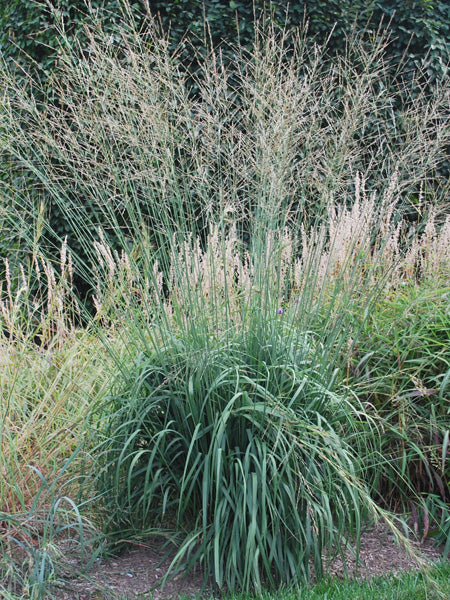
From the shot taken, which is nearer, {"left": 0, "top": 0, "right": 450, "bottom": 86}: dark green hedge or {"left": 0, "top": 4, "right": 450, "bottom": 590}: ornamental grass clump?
{"left": 0, "top": 4, "right": 450, "bottom": 590}: ornamental grass clump

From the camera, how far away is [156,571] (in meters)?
3.09

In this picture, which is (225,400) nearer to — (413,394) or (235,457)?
(235,457)

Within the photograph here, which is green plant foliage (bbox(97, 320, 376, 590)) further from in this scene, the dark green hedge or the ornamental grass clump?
the dark green hedge

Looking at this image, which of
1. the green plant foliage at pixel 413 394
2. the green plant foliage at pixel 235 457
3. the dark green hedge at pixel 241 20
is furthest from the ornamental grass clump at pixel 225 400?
the dark green hedge at pixel 241 20

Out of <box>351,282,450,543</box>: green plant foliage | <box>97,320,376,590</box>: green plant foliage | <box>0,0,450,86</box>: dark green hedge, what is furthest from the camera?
<box>0,0,450,86</box>: dark green hedge

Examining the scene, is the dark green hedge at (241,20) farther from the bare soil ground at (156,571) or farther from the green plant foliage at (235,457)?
the bare soil ground at (156,571)

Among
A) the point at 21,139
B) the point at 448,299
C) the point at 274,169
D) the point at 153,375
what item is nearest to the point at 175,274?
the point at 153,375

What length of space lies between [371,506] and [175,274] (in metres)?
1.41

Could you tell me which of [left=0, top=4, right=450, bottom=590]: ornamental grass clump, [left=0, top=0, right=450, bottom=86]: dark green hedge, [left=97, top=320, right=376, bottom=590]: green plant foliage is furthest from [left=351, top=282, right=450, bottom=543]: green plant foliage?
[left=0, top=0, right=450, bottom=86]: dark green hedge

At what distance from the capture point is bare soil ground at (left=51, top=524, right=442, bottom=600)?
290 cm

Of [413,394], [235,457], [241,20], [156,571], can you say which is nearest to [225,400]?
[235,457]

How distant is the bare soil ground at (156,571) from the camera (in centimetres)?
290

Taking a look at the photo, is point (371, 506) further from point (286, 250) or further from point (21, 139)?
point (21, 139)

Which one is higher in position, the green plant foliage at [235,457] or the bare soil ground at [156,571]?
the green plant foliage at [235,457]
